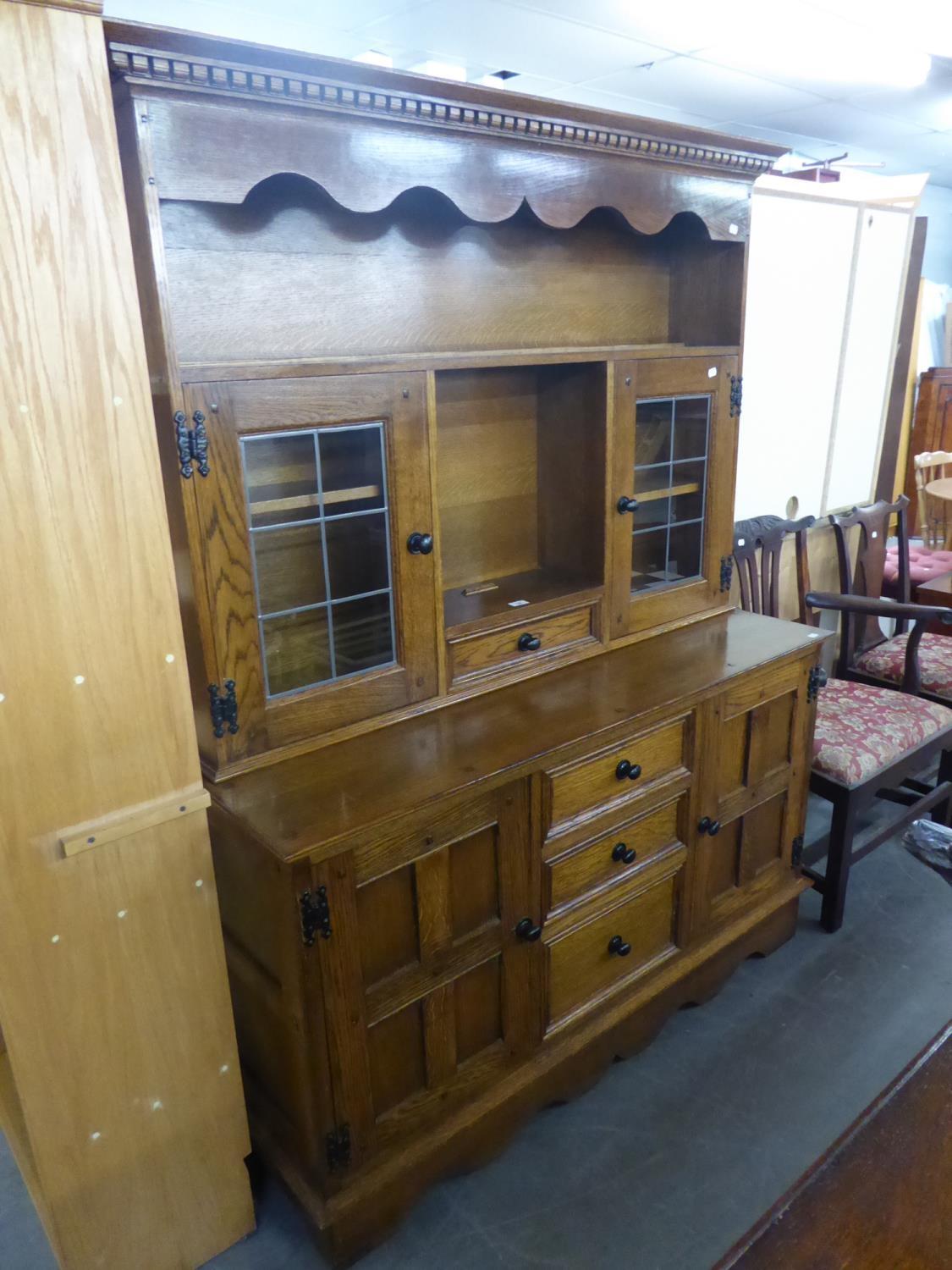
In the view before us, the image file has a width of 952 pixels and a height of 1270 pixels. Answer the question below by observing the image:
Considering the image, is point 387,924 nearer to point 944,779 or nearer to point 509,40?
point 944,779

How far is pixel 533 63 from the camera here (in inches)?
151

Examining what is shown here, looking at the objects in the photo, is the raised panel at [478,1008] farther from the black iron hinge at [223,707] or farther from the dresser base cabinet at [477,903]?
the black iron hinge at [223,707]

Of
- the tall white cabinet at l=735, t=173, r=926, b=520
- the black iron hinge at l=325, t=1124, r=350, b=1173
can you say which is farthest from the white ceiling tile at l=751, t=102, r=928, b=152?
the black iron hinge at l=325, t=1124, r=350, b=1173

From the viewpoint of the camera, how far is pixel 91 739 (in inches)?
48.4

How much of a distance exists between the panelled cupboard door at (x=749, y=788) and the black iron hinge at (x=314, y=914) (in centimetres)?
87

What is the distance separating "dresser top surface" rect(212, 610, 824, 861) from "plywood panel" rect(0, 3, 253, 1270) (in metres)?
0.15

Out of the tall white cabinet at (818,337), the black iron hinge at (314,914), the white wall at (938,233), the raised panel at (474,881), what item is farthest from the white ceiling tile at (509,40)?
the white wall at (938,233)

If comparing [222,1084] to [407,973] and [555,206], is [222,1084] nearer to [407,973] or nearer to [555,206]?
[407,973]

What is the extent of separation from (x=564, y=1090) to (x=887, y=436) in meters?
2.55

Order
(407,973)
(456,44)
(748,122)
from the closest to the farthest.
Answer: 1. (407,973)
2. (456,44)
3. (748,122)

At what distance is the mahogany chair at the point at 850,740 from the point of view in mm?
2215

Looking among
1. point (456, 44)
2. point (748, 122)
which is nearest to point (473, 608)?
point (456, 44)

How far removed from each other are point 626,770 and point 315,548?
2.33 feet

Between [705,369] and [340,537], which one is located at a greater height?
[705,369]
